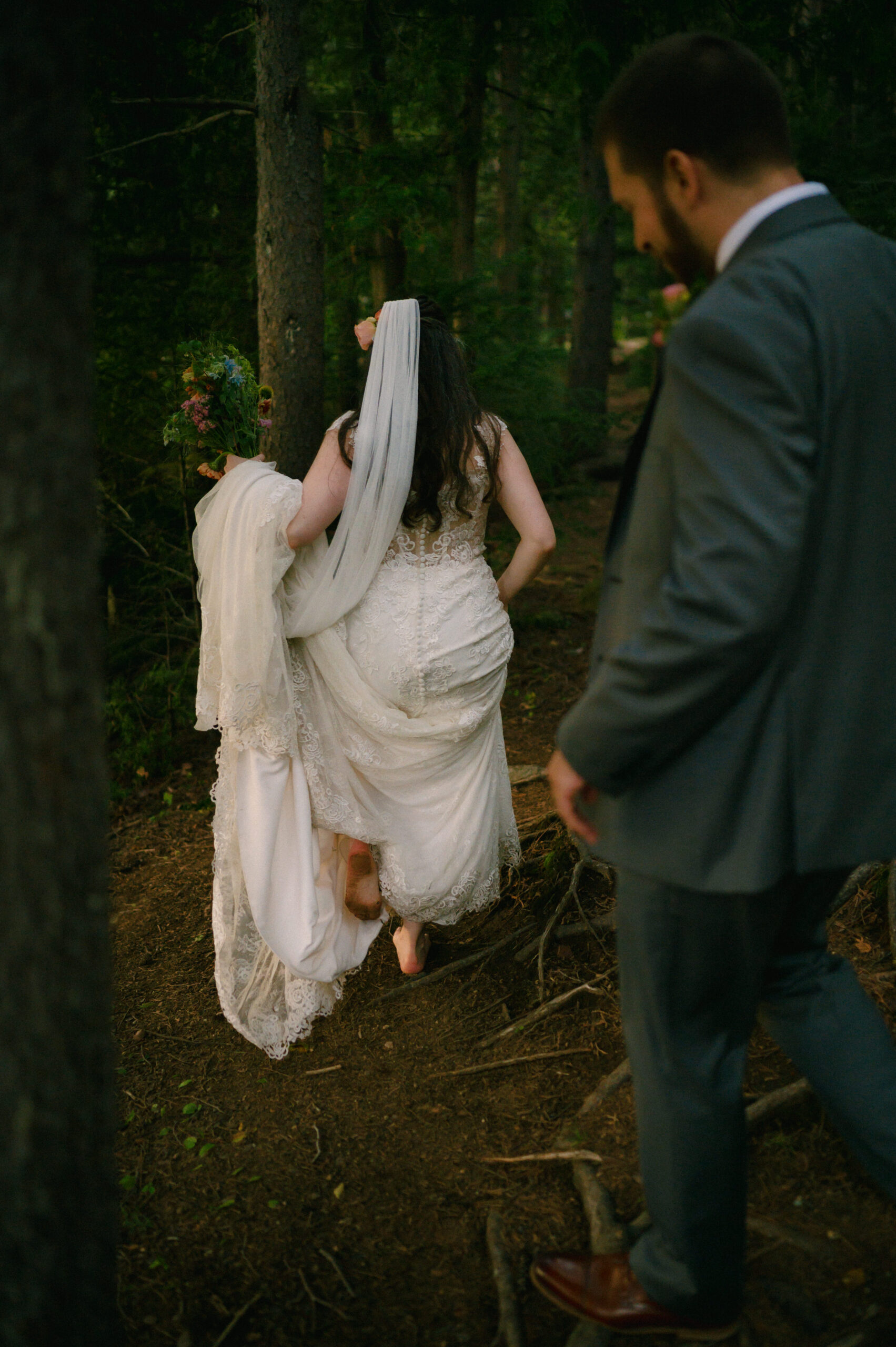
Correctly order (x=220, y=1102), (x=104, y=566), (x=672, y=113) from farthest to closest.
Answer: (x=104, y=566) → (x=220, y=1102) → (x=672, y=113)

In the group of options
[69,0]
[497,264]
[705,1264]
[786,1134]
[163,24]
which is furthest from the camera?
[497,264]

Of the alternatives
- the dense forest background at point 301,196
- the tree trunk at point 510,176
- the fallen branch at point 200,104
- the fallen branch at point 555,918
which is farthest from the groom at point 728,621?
the tree trunk at point 510,176

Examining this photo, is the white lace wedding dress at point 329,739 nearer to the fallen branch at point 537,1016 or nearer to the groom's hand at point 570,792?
the fallen branch at point 537,1016

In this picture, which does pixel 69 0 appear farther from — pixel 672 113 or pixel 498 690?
pixel 498 690

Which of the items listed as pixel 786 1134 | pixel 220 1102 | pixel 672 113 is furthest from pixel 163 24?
pixel 786 1134

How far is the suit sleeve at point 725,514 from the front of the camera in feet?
5.13

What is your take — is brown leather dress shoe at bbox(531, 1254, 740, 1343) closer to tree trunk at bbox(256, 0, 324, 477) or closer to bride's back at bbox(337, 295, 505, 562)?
bride's back at bbox(337, 295, 505, 562)

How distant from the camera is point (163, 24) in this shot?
18.6ft

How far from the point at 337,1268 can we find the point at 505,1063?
0.89 meters

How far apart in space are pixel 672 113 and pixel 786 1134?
2.36m

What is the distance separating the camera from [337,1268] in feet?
8.01

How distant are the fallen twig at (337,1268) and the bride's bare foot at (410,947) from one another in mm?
1320

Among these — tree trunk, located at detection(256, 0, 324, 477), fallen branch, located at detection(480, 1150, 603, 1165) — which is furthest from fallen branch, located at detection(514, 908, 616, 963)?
tree trunk, located at detection(256, 0, 324, 477)

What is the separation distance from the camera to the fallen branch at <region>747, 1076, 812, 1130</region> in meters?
2.60
